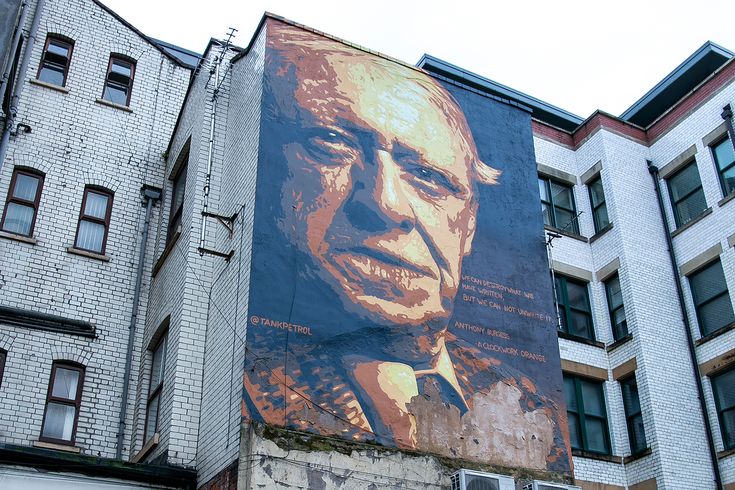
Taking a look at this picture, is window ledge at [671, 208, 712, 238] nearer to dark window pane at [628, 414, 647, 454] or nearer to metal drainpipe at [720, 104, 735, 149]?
metal drainpipe at [720, 104, 735, 149]

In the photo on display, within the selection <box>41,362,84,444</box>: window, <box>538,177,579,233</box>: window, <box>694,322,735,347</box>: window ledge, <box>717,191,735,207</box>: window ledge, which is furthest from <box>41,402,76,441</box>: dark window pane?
<box>717,191,735,207</box>: window ledge

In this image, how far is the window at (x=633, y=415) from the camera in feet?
72.3

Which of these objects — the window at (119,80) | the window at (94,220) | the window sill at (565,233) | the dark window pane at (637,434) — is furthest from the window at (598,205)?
the window at (94,220)

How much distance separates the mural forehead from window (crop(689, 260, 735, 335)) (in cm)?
643

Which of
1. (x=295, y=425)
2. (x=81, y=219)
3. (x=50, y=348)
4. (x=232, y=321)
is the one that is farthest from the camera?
(x=81, y=219)

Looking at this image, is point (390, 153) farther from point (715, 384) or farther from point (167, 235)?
point (715, 384)

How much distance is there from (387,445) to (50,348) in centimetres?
744

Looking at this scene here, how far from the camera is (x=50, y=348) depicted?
58.9 ft

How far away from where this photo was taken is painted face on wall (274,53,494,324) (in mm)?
16453

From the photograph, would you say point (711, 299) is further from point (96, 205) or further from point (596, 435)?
point (96, 205)

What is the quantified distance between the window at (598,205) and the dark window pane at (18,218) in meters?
15.2

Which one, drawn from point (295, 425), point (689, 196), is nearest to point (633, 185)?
point (689, 196)

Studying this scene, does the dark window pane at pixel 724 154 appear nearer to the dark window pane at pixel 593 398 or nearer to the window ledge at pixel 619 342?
the window ledge at pixel 619 342

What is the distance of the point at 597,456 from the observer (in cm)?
2172
